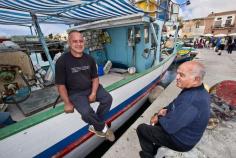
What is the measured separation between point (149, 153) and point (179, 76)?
1280 millimetres

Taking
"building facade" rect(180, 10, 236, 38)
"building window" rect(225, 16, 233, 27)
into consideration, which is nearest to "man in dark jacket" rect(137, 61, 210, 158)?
"building facade" rect(180, 10, 236, 38)

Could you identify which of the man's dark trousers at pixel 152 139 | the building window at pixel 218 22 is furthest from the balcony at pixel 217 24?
the man's dark trousers at pixel 152 139

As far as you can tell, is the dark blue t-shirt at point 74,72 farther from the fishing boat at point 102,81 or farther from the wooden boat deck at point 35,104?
the wooden boat deck at point 35,104

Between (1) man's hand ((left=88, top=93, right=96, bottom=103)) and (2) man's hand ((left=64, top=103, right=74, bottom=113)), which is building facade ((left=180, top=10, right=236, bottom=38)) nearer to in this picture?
(1) man's hand ((left=88, top=93, right=96, bottom=103))

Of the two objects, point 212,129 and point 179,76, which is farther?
point 212,129

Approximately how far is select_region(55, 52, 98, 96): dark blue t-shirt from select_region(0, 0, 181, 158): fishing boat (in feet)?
1.26

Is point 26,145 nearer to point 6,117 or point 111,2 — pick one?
point 6,117

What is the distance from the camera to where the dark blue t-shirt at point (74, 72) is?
80.3 inches

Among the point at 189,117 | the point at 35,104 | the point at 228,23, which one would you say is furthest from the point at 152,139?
Answer: the point at 228,23

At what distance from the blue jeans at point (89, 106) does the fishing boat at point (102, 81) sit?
225mm

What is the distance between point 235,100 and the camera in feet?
11.1

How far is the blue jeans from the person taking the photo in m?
2.03

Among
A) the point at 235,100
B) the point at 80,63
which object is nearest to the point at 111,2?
the point at 80,63

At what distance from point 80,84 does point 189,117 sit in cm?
163
